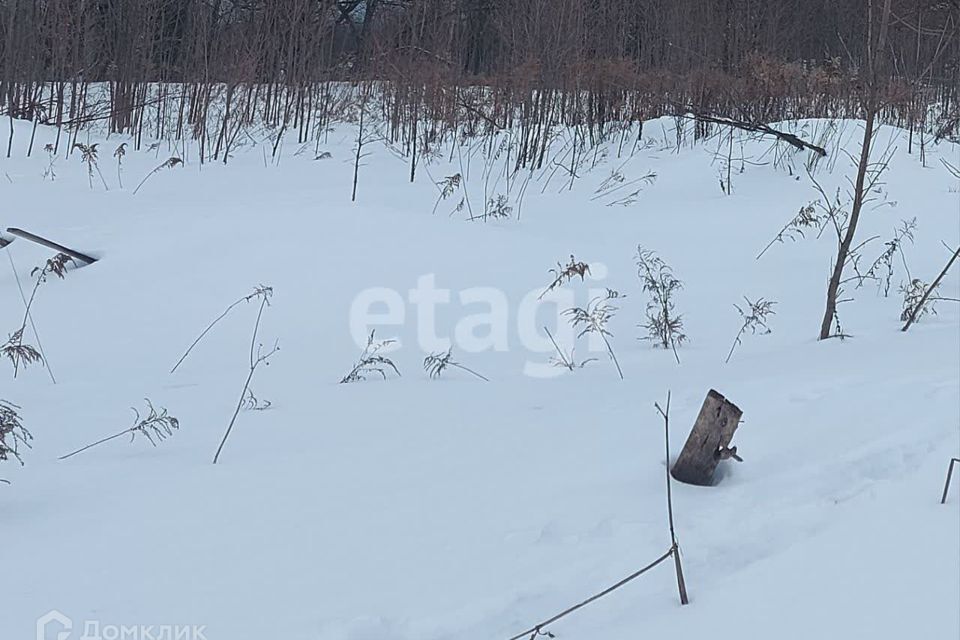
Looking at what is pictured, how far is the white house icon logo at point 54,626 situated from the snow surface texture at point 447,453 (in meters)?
0.02

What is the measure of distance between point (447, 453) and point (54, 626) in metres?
1.15

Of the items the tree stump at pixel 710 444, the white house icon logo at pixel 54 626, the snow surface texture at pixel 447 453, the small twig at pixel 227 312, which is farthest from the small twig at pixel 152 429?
the tree stump at pixel 710 444

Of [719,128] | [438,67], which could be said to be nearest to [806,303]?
[719,128]

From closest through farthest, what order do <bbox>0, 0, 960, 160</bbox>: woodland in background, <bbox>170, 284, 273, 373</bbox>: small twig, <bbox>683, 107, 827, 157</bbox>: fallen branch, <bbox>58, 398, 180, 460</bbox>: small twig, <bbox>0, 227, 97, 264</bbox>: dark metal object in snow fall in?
<bbox>58, 398, 180, 460</bbox>: small twig → <bbox>170, 284, 273, 373</bbox>: small twig → <bbox>0, 227, 97, 264</bbox>: dark metal object in snow → <bbox>683, 107, 827, 157</bbox>: fallen branch → <bbox>0, 0, 960, 160</bbox>: woodland in background

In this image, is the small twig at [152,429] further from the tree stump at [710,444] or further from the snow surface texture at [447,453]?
the tree stump at [710,444]

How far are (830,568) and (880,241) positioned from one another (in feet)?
16.6

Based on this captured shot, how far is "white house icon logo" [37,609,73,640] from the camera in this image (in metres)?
1.72

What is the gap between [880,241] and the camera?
643cm

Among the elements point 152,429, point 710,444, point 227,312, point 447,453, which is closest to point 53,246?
point 227,312

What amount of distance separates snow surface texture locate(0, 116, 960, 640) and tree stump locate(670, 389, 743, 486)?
53 millimetres

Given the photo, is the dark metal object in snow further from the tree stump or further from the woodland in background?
the woodland in background

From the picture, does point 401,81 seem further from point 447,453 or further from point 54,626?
point 54,626

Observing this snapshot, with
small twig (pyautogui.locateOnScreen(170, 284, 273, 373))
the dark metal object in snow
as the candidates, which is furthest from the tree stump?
the dark metal object in snow

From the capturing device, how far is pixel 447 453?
2658 millimetres
